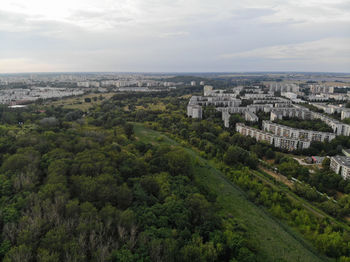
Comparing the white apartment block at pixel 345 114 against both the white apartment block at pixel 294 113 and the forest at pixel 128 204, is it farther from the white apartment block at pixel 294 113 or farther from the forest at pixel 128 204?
the forest at pixel 128 204

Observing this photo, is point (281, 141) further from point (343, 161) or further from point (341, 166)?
point (341, 166)

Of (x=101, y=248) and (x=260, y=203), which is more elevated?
(x=101, y=248)

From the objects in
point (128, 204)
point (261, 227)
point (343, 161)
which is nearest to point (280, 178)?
point (343, 161)

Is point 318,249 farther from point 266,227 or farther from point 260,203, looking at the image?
point 260,203

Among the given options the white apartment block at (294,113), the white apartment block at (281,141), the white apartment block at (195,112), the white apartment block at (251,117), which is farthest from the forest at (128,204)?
the white apartment block at (294,113)

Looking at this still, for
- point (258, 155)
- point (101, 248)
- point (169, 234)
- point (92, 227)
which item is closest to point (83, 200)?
point (92, 227)
